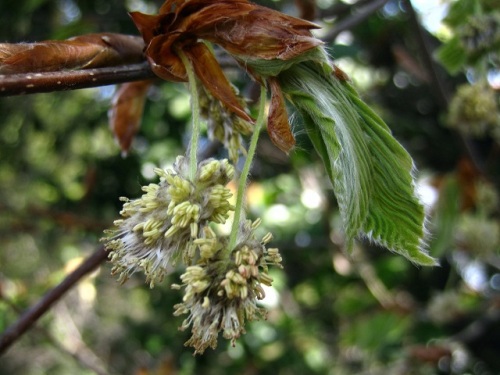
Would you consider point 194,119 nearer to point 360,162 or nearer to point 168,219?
point 168,219

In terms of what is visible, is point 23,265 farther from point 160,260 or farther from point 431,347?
point 160,260

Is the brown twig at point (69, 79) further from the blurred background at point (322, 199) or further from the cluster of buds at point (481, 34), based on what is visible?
the cluster of buds at point (481, 34)

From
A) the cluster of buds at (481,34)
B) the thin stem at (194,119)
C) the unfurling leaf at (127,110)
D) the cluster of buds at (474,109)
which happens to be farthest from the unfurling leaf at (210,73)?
the cluster of buds at (474,109)

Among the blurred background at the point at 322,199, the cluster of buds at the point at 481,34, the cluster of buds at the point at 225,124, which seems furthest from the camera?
the blurred background at the point at 322,199

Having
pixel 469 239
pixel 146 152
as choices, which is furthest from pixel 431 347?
pixel 146 152

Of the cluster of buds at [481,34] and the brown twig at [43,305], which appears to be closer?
the brown twig at [43,305]

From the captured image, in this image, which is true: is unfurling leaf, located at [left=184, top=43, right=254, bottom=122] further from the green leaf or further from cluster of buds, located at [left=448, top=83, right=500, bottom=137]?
cluster of buds, located at [left=448, top=83, right=500, bottom=137]

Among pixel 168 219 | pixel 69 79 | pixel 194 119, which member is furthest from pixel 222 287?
pixel 69 79
